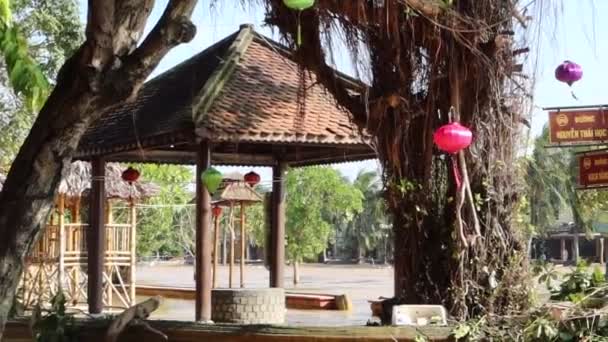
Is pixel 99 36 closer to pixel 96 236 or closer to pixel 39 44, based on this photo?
pixel 96 236

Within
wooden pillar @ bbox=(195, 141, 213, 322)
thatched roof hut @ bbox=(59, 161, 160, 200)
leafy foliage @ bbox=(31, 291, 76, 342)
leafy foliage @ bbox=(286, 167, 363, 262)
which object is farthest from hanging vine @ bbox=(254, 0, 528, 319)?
leafy foliage @ bbox=(286, 167, 363, 262)

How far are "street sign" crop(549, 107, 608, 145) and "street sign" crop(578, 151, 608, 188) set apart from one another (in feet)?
1.55

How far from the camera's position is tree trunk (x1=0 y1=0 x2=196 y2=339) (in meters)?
3.91

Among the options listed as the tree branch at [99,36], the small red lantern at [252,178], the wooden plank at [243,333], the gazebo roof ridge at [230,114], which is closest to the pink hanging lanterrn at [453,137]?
the wooden plank at [243,333]

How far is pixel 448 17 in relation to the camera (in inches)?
222

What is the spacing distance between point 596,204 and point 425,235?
17.0 metres

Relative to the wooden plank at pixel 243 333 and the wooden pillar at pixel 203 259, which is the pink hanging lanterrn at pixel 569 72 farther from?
the wooden pillar at pixel 203 259

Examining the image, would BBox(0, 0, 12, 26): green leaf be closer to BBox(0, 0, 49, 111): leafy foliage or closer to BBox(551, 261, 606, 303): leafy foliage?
BBox(0, 0, 49, 111): leafy foliage

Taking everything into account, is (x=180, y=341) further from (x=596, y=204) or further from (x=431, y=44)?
(x=596, y=204)

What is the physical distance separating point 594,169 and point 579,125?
2.50 ft

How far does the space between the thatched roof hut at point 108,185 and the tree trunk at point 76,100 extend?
1256 cm

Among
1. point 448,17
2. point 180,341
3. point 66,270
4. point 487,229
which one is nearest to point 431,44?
point 448,17

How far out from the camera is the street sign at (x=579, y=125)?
8477 millimetres

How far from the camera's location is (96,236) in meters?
11.8
